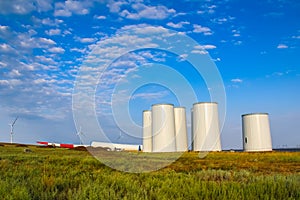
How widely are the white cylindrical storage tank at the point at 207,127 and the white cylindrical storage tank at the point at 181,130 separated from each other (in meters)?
2.30

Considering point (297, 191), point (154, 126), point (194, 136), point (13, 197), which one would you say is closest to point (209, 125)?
point (194, 136)

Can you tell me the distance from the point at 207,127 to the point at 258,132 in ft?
25.7

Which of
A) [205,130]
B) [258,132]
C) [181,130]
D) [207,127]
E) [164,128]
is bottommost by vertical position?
[258,132]

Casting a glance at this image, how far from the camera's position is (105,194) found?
8.41 meters

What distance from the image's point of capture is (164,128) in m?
48.9

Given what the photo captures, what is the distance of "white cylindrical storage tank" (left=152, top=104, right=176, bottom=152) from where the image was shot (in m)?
49.0

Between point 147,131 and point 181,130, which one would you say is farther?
point 147,131

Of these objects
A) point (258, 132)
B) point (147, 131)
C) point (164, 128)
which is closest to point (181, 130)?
point (164, 128)

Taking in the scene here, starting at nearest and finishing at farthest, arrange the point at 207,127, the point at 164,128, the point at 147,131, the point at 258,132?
the point at 258,132
the point at 164,128
the point at 207,127
the point at 147,131

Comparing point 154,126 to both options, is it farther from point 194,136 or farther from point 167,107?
point 194,136

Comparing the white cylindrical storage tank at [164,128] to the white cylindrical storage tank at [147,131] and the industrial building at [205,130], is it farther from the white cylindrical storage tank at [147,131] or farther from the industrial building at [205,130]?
the white cylindrical storage tank at [147,131]

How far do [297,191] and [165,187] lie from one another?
3.93 meters

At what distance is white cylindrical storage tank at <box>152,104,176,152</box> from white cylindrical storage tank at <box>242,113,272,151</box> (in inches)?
472

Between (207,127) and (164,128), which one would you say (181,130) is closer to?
(207,127)
